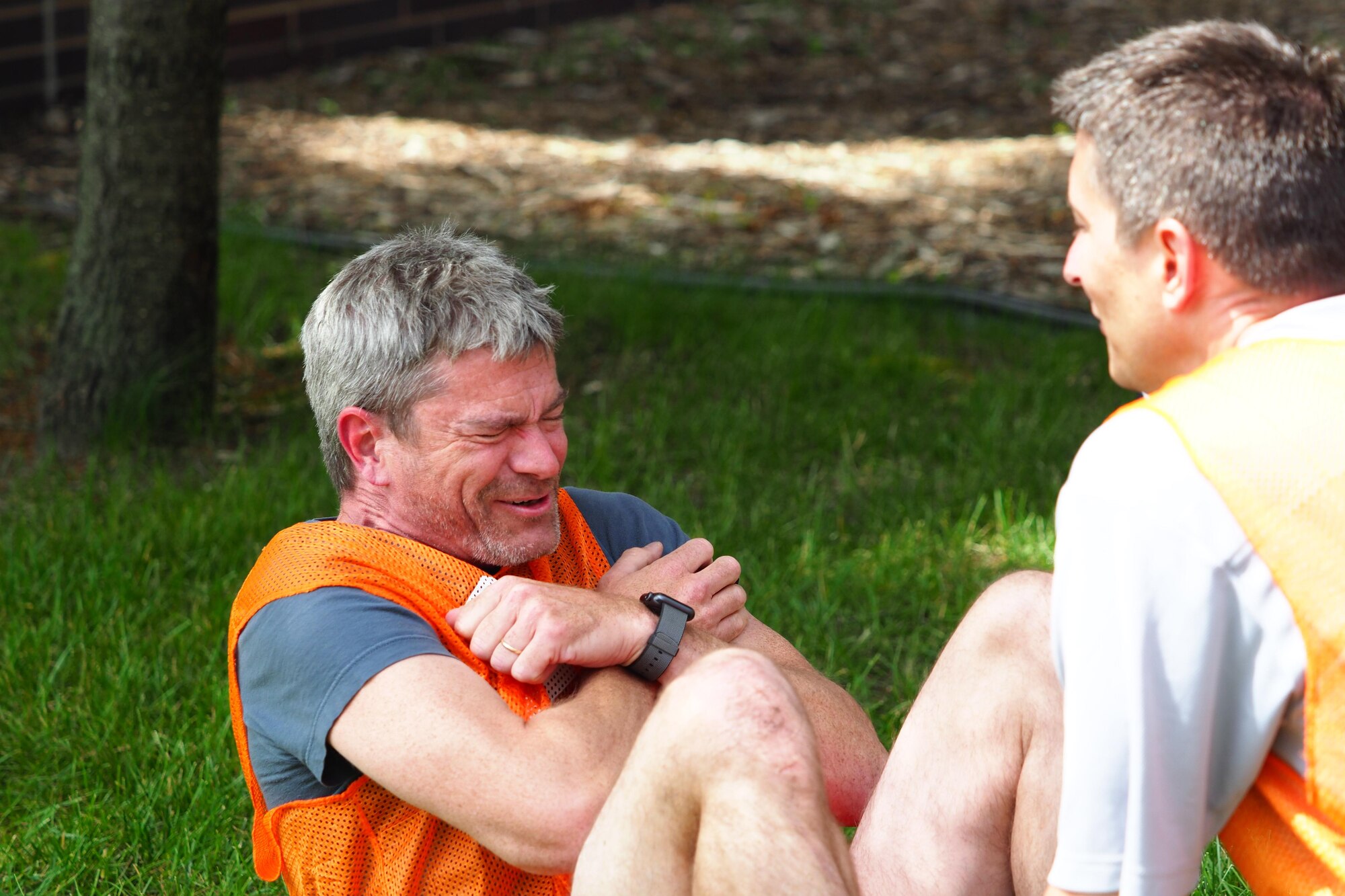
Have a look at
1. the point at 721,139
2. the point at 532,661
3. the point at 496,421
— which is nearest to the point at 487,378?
the point at 496,421

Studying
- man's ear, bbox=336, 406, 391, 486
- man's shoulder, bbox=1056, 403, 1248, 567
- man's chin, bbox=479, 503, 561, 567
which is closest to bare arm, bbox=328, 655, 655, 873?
man's chin, bbox=479, 503, 561, 567

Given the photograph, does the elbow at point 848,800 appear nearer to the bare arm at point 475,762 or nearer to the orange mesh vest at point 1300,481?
the bare arm at point 475,762

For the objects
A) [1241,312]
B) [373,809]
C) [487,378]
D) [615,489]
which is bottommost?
[615,489]

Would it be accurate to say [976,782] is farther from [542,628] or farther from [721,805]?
[542,628]

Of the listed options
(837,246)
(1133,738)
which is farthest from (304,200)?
(1133,738)

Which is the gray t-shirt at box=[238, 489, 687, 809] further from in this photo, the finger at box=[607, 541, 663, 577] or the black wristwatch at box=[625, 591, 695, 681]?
the finger at box=[607, 541, 663, 577]

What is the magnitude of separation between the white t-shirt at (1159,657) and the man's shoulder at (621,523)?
1158 millimetres

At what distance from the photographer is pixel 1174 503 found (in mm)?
1559

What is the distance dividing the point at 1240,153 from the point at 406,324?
130 centimetres

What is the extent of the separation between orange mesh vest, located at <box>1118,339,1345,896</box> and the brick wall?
689cm

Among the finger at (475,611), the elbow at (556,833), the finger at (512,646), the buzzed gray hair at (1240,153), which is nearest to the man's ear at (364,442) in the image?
the finger at (475,611)

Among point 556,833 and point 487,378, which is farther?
point 487,378

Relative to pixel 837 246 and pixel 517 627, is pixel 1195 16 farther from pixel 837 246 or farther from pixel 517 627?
pixel 517 627

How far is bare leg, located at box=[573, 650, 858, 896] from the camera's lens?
1807 millimetres
